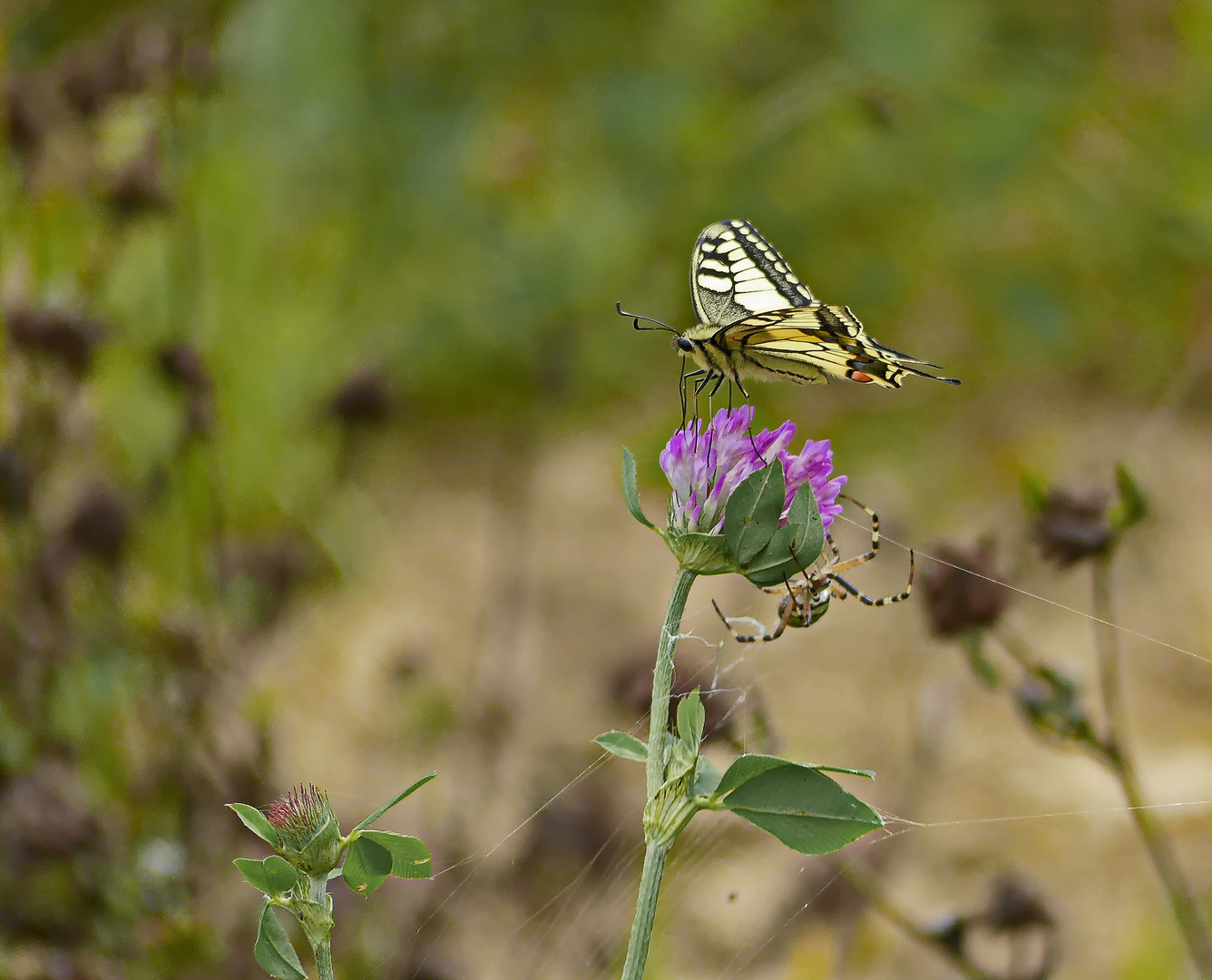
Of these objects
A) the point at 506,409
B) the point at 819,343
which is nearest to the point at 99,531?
the point at 819,343

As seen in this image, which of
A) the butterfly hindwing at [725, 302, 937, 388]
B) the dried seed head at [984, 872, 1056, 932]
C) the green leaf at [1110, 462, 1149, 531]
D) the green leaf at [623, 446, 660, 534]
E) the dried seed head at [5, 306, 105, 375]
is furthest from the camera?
the dried seed head at [5, 306, 105, 375]

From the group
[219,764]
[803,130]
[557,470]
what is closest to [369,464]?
[557,470]

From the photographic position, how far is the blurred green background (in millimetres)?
1334

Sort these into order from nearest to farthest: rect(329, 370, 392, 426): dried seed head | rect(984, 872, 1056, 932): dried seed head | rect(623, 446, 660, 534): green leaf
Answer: rect(623, 446, 660, 534): green leaf < rect(984, 872, 1056, 932): dried seed head < rect(329, 370, 392, 426): dried seed head

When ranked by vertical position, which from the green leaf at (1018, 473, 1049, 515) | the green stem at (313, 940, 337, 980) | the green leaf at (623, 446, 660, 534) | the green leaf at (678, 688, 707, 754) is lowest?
the green leaf at (1018, 473, 1049, 515)

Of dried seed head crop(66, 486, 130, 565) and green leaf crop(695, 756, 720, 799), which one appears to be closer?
green leaf crop(695, 756, 720, 799)

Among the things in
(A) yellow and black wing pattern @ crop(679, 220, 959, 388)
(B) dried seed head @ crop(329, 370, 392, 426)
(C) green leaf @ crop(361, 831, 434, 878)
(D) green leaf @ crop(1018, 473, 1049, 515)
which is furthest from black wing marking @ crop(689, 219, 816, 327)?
(B) dried seed head @ crop(329, 370, 392, 426)

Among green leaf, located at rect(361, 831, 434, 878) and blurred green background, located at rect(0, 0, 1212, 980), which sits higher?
green leaf, located at rect(361, 831, 434, 878)

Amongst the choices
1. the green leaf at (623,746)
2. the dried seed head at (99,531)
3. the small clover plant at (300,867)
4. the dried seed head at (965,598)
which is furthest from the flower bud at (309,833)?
the dried seed head at (99,531)

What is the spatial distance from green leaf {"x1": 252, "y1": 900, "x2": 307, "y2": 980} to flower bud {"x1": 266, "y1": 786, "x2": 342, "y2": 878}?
0.02 metres

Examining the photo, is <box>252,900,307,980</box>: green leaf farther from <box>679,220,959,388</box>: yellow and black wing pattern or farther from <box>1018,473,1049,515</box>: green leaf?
<box>1018,473,1049,515</box>: green leaf

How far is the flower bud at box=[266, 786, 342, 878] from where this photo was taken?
0.42 metres

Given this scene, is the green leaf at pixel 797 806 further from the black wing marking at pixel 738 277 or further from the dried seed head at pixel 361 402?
the dried seed head at pixel 361 402

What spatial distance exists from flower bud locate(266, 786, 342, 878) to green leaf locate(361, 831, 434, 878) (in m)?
0.02
